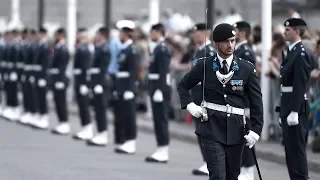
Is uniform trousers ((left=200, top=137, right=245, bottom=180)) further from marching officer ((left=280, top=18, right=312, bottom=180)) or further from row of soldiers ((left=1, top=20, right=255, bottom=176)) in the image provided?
marching officer ((left=280, top=18, right=312, bottom=180))

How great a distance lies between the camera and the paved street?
1528cm

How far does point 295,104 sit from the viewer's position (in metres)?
12.8

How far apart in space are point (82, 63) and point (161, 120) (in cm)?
444

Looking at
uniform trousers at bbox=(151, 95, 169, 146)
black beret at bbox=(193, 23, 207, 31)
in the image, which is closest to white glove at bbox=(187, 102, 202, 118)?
black beret at bbox=(193, 23, 207, 31)

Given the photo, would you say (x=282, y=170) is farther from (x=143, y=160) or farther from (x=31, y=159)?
(x=31, y=159)

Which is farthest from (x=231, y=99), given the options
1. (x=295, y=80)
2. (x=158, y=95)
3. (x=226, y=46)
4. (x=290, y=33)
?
(x=158, y=95)

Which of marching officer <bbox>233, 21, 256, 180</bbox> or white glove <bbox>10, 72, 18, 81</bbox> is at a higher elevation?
marching officer <bbox>233, 21, 256, 180</bbox>

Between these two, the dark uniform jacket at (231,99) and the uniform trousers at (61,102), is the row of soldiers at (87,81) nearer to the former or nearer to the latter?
the uniform trousers at (61,102)

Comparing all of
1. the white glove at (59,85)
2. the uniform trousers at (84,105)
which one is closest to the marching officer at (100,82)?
the uniform trousers at (84,105)

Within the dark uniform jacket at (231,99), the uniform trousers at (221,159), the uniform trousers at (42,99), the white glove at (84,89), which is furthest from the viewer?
the uniform trousers at (42,99)

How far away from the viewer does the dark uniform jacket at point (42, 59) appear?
24781 mm

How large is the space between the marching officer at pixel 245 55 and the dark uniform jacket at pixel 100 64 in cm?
605

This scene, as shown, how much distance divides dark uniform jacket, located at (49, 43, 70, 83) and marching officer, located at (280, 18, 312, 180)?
1050 cm

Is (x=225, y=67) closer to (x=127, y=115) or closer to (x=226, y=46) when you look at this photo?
(x=226, y=46)
